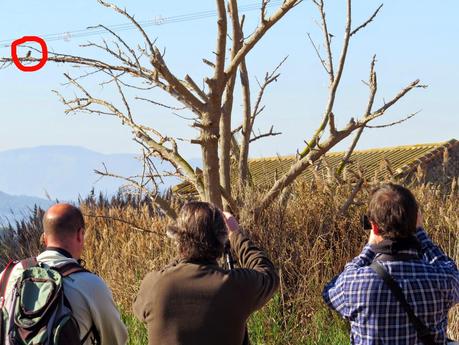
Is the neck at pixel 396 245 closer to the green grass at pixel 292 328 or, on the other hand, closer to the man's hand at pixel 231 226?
the man's hand at pixel 231 226

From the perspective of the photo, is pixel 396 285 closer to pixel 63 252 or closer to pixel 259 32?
pixel 63 252

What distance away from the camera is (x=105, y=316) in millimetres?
4641

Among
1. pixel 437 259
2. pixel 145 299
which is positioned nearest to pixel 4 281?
pixel 145 299

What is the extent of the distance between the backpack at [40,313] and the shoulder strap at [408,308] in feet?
4.95

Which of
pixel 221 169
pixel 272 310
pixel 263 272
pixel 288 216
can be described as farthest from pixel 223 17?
pixel 263 272

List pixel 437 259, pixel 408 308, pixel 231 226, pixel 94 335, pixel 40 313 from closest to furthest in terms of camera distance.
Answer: pixel 40 313 < pixel 408 308 < pixel 94 335 < pixel 437 259 < pixel 231 226

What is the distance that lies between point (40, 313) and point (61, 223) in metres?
0.48

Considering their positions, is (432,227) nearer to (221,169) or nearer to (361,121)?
(361,121)

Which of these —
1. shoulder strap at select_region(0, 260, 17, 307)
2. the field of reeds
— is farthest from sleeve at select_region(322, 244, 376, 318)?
the field of reeds

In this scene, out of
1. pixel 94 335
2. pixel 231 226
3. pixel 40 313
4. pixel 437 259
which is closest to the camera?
pixel 40 313

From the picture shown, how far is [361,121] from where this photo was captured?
868 centimetres

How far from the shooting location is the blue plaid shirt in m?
4.59

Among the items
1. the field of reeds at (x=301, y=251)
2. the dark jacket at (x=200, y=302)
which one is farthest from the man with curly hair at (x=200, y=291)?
the field of reeds at (x=301, y=251)

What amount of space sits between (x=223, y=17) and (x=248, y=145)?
6.38ft
